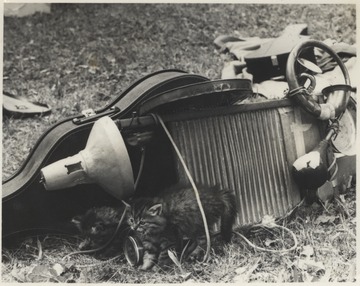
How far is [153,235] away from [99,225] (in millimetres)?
185

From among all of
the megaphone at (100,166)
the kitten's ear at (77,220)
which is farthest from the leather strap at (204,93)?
the kitten's ear at (77,220)

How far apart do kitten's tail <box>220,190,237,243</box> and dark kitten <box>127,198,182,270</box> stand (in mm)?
→ 166

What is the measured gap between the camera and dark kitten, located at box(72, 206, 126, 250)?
1566mm

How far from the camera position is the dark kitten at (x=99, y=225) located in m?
1.57

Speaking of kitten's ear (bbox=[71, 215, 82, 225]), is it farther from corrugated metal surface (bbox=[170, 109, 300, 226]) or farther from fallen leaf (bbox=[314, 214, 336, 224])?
fallen leaf (bbox=[314, 214, 336, 224])

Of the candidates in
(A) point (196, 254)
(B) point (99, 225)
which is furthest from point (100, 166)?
(A) point (196, 254)

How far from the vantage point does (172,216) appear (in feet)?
5.09

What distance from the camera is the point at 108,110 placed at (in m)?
1.63

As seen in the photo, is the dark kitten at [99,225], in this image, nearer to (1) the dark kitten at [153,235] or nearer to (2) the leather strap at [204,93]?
(1) the dark kitten at [153,235]

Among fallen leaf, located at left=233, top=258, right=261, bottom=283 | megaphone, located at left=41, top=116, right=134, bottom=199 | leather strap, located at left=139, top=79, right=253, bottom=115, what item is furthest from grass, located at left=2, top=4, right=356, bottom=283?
leather strap, located at left=139, top=79, right=253, bottom=115

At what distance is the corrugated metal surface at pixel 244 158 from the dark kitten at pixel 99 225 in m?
0.26

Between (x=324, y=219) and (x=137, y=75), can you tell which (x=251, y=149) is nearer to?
(x=324, y=219)

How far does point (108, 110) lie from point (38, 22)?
1.43m

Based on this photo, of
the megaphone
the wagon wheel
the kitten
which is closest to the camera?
the megaphone
